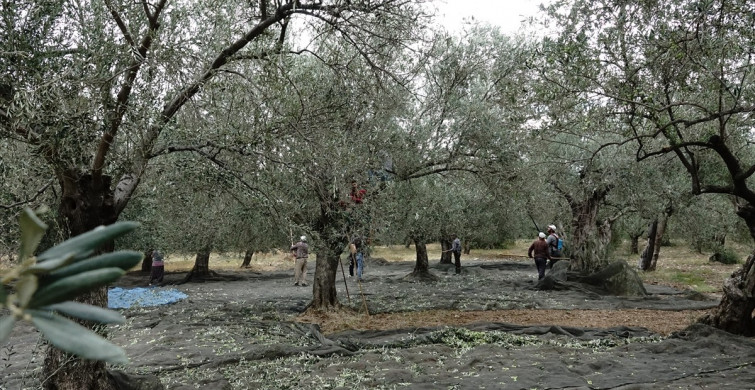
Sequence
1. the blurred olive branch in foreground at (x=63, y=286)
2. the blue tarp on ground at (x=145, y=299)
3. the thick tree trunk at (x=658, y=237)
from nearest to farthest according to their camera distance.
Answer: the blurred olive branch in foreground at (x=63, y=286) < the blue tarp on ground at (x=145, y=299) < the thick tree trunk at (x=658, y=237)

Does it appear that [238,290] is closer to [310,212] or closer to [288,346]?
[310,212]

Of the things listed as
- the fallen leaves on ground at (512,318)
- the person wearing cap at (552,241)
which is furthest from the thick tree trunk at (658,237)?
the fallen leaves on ground at (512,318)

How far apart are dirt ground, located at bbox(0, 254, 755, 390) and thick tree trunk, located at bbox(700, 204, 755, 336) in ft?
2.01

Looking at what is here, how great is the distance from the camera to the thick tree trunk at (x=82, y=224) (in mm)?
5148

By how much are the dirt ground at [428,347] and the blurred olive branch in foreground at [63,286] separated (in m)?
5.06

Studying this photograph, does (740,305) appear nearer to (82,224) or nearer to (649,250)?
(82,224)

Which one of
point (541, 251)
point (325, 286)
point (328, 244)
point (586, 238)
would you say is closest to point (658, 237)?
point (586, 238)

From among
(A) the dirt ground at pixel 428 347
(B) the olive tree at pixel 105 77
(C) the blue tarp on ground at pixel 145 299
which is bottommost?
(C) the blue tarp on ground at pixel 145 299

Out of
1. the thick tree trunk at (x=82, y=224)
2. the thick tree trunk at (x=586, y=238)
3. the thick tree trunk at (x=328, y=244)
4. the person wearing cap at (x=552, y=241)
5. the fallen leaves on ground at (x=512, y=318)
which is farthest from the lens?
the person wearing cap at (x=552, y=241)

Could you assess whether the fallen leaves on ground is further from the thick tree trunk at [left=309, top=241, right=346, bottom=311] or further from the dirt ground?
the thick tree trunk at [left=309, top=241, right=346, bottom=311]

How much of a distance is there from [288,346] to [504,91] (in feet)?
19.2

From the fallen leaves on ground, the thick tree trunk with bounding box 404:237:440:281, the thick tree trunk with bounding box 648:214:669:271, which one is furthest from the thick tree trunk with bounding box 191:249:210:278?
the thick tree trunk with bounding box 648:214:669:271

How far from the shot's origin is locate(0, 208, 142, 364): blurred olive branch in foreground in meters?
0.51

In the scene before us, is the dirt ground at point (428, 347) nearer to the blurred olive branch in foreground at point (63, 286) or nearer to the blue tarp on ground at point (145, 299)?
the blue tarp on ground at point (145, 299)
